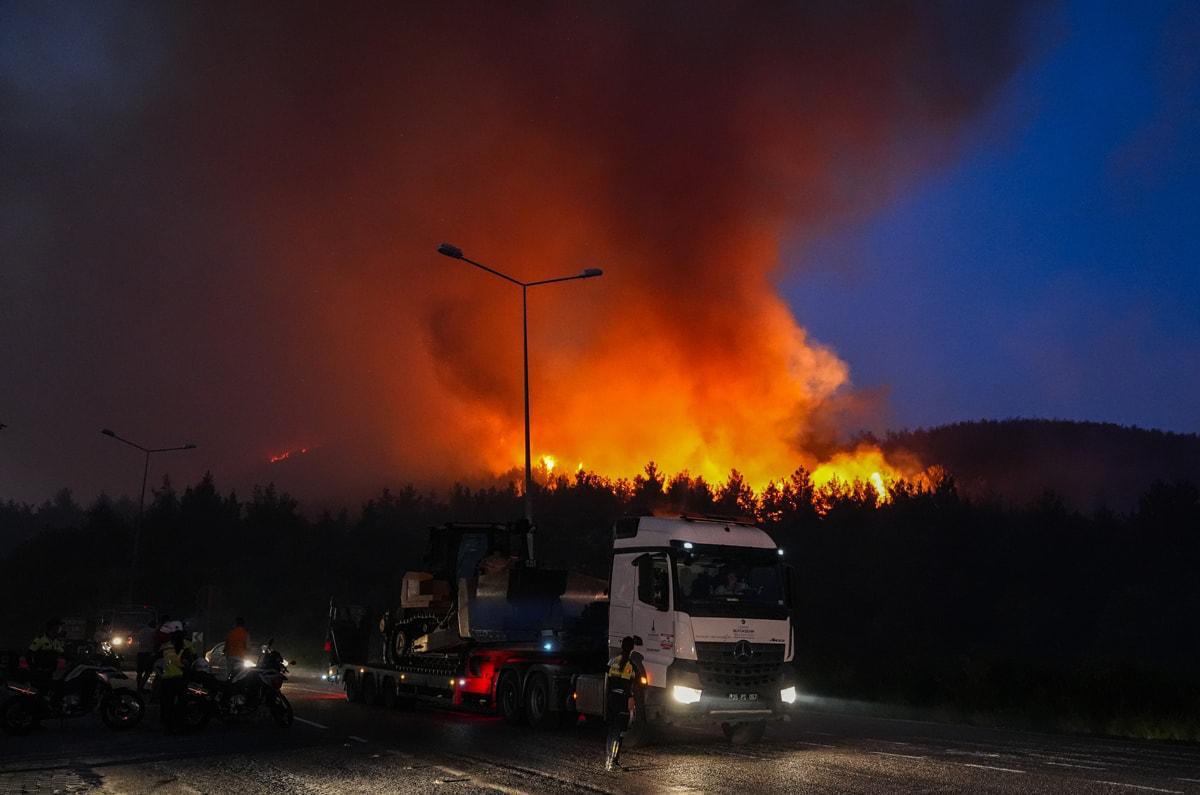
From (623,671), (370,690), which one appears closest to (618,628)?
(623,671)

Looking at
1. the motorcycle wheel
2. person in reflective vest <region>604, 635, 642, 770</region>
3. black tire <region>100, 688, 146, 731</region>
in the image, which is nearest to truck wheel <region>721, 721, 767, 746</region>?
person in reflective vest <region>604, 635, 642, 770</region>

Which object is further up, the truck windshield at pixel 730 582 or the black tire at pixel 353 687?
the truck windshield at pixel 730 582

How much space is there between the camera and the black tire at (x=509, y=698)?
17828mm

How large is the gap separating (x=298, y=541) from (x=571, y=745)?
124634mm

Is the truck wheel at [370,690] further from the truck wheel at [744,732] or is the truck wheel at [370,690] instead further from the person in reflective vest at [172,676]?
the truck wheel at [744,732]

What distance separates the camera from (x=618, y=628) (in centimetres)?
1628

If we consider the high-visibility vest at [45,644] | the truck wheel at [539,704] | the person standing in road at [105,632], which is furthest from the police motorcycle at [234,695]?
the person standing in road at [105,632]

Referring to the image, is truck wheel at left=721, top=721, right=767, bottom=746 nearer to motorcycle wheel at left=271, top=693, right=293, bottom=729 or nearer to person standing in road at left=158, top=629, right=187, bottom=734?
motorcycle wheel at left=271, top=693, right=293, bottom=729

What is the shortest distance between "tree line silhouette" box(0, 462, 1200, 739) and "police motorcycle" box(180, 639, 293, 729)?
5699 millimetres

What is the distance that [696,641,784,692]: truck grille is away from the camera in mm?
14797

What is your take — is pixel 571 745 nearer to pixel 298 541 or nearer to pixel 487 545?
pixel 487 545

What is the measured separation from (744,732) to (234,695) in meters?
8.45

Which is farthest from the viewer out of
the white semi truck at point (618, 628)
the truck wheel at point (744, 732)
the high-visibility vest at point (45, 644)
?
the high-visibility vest at point (45, 644)

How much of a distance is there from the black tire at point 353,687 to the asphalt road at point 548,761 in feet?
17.1
